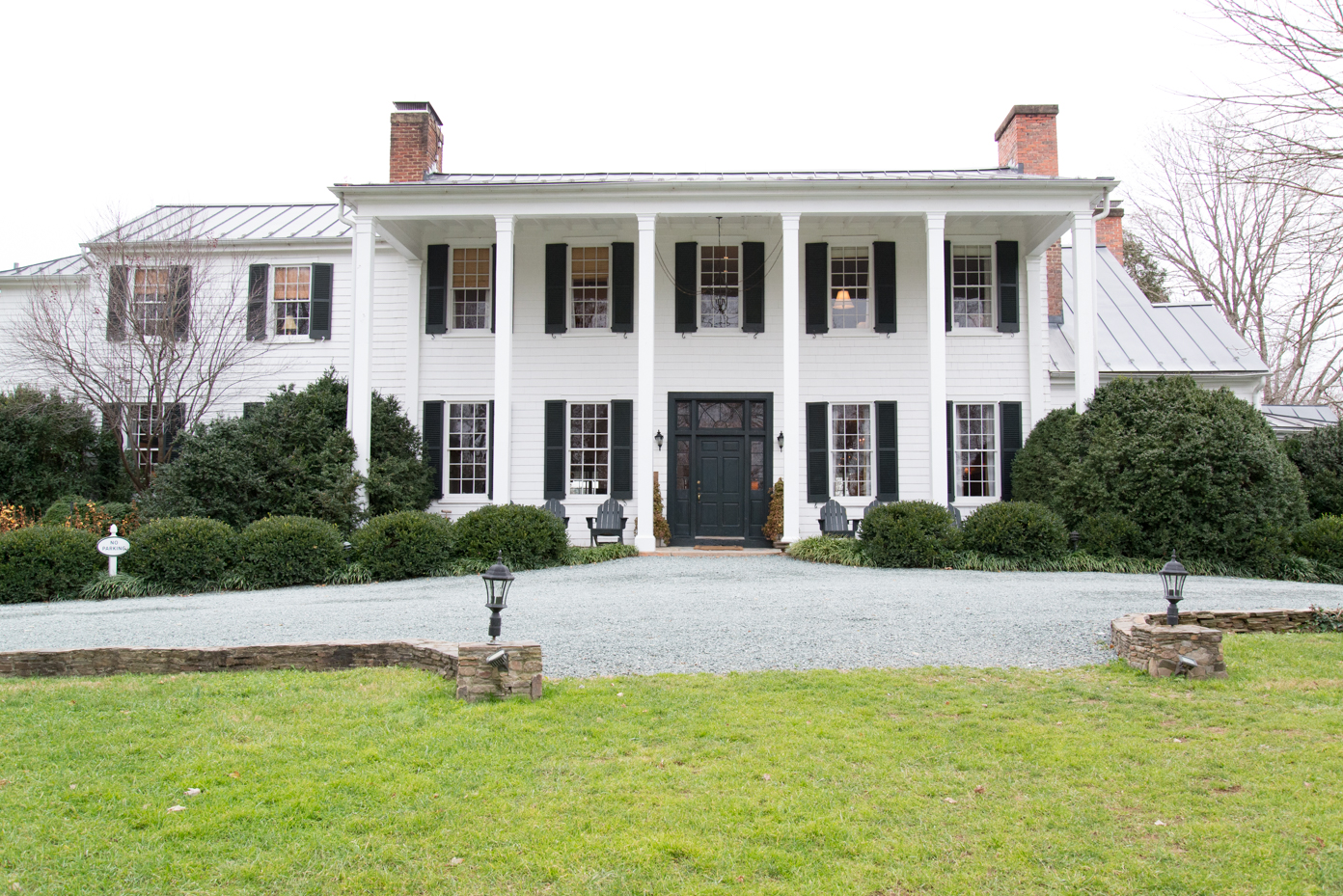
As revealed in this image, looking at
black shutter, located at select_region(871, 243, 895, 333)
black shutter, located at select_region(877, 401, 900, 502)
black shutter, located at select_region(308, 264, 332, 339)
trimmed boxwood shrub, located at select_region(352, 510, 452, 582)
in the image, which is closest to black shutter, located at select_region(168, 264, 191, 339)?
black shutter, located at select_region(308, 264, 332, 339)

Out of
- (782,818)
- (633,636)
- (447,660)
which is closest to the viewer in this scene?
(782,818)

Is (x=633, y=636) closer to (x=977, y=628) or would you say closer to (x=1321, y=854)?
(x=977, y=628)

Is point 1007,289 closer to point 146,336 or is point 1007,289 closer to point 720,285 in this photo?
point 720,285

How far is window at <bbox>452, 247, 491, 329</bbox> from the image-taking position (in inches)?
655

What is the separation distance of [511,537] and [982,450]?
895cm

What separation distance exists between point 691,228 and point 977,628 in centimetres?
1064

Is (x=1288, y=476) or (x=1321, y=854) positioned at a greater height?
(x=1288, y=476)

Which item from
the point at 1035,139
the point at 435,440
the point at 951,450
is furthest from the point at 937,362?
the point at 435,440

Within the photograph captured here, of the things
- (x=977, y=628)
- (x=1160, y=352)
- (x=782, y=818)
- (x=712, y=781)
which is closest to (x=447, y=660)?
(x=712, y=781)

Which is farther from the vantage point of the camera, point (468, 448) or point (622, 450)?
point (468, 448)

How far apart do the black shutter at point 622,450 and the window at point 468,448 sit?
7.62 ft

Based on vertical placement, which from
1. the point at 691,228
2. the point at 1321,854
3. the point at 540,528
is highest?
the point at 691,228

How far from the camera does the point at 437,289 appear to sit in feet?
54.0

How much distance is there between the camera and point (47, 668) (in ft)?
21.2
